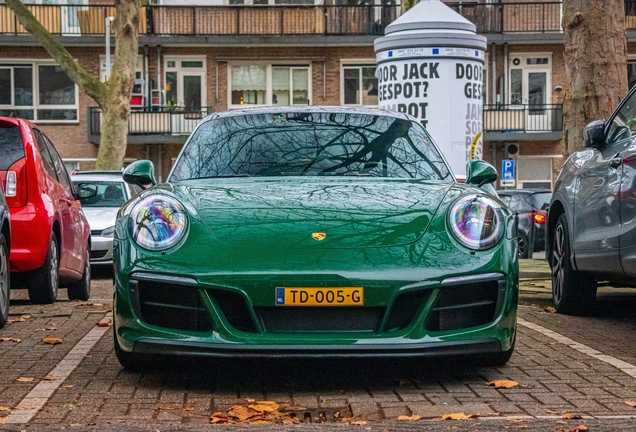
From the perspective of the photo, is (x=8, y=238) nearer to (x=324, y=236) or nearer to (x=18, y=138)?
(x=18, y=138)

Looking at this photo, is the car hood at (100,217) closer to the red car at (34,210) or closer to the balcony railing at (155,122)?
the red car at (34,210)

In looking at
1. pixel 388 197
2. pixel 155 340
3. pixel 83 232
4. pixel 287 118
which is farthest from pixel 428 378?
pixel 83 232

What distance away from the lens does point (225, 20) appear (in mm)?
40906

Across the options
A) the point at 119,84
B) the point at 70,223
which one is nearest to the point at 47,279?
the point at 70,223

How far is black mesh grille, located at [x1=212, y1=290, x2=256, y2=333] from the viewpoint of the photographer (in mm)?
5461

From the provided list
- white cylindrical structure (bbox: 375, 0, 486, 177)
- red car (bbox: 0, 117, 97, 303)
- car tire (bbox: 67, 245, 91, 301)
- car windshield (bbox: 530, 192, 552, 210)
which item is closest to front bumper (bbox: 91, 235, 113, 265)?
white cylindrical structure (bbox: 375, 0, 486, 177)

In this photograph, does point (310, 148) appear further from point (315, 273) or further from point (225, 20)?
point (225, 20)

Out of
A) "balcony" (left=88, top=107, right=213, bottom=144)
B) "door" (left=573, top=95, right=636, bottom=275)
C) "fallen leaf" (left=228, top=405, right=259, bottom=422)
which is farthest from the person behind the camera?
"balcony" (left=88, top=107, right=213, bottom=144)

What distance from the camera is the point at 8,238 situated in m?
8.74

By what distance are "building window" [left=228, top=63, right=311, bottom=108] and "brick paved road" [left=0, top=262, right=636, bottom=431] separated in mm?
34425

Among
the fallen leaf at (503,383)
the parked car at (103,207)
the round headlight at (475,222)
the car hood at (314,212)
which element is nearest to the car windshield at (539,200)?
the parked car at (103,207)

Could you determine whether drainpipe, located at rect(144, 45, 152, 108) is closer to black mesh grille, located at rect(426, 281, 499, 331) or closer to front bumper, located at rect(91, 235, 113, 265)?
front bumper, located at rect(91, 235, 113, 265)

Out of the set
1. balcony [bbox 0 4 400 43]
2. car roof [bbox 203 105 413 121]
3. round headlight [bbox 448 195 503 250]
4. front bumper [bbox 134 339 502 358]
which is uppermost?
balcony [bbox 0 4 400 43]

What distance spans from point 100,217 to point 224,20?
2478 cm
